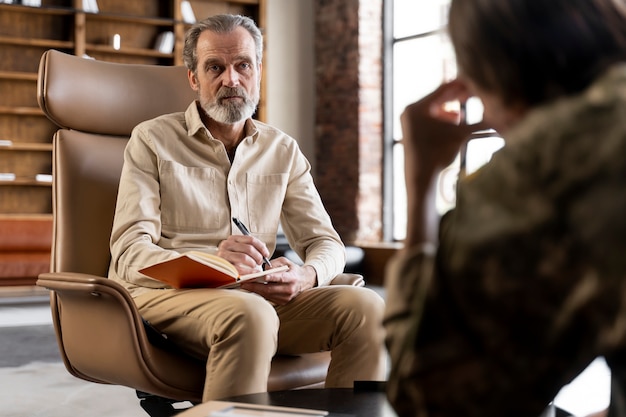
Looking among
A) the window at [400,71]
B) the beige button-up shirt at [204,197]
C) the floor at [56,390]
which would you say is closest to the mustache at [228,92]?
the beige button-up shirt at [204,197]

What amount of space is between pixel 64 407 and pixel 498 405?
8.73 feet

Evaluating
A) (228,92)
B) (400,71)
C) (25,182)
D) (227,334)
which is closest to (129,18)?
(25,182)

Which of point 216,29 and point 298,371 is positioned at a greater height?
point 216,29

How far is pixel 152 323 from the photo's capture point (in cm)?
208

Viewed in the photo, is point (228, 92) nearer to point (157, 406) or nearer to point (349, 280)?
point (349, 280)

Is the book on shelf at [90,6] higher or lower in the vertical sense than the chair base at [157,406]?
higher

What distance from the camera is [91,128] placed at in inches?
101

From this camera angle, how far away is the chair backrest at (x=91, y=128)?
240 centimetres

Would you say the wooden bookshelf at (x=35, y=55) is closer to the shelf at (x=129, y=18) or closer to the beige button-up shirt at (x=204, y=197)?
the shelf at (x=129, y=18)

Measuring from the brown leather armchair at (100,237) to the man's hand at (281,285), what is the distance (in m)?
0.16

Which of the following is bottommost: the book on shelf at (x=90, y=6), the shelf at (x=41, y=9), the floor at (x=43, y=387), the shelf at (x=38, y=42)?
the floor at (x=43, y=387)

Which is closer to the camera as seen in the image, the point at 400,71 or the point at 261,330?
the point at 261,330

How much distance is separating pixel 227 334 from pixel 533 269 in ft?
4.39

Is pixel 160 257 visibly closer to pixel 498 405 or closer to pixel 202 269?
pixel 202 269
